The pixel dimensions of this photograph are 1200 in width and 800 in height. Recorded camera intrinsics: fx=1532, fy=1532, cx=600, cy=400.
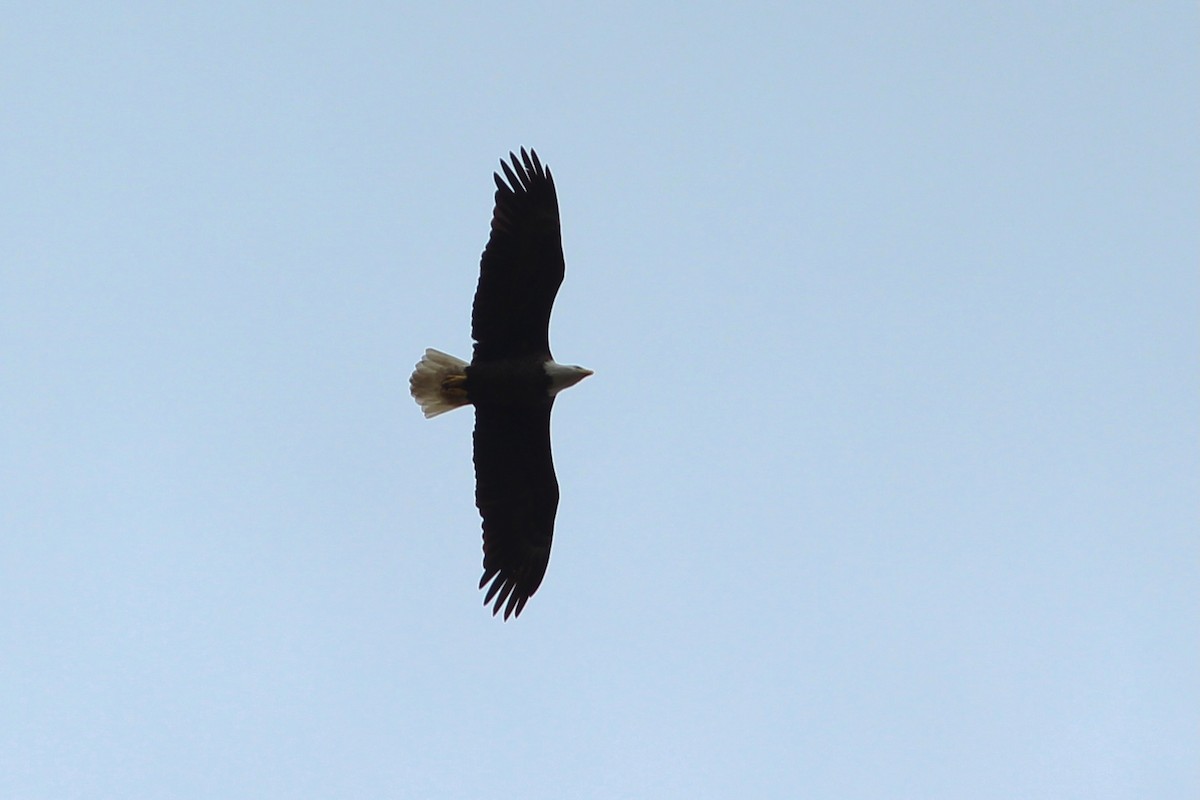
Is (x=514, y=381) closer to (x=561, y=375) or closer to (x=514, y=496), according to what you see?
(x=561, y=375)

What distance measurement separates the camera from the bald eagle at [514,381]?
12.1 meters

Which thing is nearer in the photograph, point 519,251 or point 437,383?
point 519,251

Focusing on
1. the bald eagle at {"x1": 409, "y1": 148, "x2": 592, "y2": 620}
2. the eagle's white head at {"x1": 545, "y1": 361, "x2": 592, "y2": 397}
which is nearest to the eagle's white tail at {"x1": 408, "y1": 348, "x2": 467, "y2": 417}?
the bald eagle at {"x1": 409, "y1": 148, "x2": 592, "y2": 620}

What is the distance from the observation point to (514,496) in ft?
42.4

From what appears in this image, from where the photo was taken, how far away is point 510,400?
12617mm

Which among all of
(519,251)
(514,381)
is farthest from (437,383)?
(519,251)

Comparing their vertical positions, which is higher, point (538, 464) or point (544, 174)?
point (544, 174)

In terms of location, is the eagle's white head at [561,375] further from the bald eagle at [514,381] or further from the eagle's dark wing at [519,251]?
the eagle's dark wing at [519,251]

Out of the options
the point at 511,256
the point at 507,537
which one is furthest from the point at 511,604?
the point at 511,256

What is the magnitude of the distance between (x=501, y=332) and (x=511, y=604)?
2.33 m

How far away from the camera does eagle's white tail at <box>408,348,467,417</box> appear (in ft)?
41.6

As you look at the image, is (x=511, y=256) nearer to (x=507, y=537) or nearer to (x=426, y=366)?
(x=426, y=366)

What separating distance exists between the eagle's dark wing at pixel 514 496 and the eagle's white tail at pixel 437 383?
0.24 m

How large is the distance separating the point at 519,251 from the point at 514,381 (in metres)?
1.10
